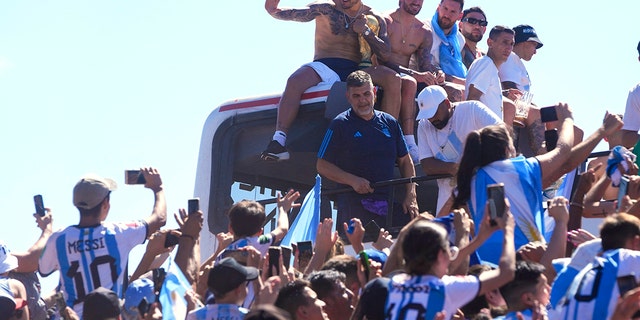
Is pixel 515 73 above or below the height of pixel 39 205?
above

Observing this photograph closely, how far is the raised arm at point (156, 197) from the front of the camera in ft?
28.4

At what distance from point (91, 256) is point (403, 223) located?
11.3 feet

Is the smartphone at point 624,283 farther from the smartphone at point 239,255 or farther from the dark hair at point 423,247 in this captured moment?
the smartphone at point 239,255

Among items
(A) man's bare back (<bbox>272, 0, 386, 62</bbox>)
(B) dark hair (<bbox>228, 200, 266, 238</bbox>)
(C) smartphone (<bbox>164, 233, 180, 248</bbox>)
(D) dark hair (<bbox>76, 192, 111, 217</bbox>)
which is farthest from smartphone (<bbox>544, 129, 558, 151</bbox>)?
(A) man's bare back (<bbox>272, 0, 386, 62</bbox>)

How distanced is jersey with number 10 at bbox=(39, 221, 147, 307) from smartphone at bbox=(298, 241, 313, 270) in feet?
3.29

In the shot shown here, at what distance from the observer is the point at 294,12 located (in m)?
11.9

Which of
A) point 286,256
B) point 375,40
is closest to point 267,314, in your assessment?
point 286,256

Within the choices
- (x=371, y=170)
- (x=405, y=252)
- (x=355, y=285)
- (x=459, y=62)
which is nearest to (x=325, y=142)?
(x=371, y=170)

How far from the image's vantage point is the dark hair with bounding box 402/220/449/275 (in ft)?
20.8

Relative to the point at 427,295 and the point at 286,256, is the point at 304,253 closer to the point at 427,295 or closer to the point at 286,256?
Result: the point at 286,256

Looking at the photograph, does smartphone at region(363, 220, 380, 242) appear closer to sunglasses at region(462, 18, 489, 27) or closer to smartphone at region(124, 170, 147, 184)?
smartphone at region(124, 170, 147, 184)

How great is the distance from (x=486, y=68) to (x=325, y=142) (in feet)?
4.56

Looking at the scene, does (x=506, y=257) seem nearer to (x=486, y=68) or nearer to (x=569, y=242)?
(x=569, y=242)

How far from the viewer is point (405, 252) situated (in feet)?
21.0
